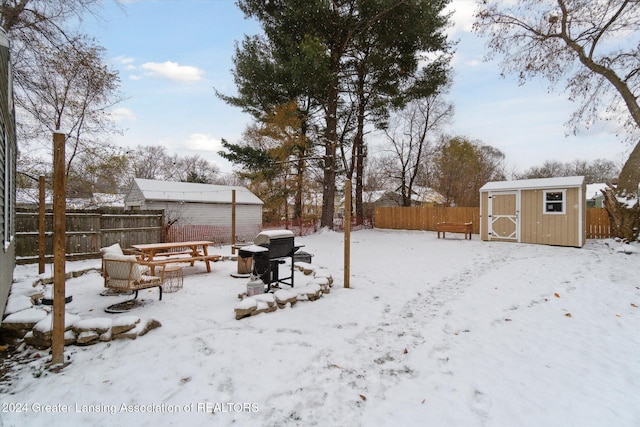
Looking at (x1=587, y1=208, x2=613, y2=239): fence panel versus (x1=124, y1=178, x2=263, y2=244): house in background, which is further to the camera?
(x1=124, y1=178, x2=263, y2=244): house in background

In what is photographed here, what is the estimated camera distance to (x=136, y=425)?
2.14m

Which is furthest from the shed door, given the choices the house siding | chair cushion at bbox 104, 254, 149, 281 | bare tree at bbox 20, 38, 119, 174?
bare tree at bbox 20, 38, 119, 174

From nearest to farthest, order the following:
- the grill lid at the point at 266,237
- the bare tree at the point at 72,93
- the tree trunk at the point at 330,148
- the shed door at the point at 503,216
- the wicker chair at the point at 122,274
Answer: the wicker chair at the point at 122,274 < the grill lid at the point at 266,237 < the bare tree at the point at 72,93 < the shed door at the point at 503,216 < the tree trunk at the point at 330,148

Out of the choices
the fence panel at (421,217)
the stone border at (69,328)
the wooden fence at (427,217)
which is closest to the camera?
the stone border at (69,328)

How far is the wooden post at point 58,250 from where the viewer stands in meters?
2.83

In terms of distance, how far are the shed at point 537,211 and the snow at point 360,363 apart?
211 inches

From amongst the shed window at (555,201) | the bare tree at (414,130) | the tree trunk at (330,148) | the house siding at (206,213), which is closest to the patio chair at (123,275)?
the house siding at (206,213)

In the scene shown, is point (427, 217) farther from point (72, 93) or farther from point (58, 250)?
point (72, 93)

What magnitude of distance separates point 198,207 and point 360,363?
13827mm

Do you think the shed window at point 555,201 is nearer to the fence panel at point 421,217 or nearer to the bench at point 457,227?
the bench at point 457,227

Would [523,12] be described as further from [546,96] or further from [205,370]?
[205,370]

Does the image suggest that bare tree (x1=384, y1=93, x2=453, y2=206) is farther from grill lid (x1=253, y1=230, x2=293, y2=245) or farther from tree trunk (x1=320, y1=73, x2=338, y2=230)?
grill lid (x1=253, y1=230, x2=293, y2=245)

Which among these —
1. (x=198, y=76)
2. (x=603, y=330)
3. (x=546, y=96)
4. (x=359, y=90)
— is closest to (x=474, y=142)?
(x=546, y=96)

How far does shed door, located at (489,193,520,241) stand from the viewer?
37.9ft
